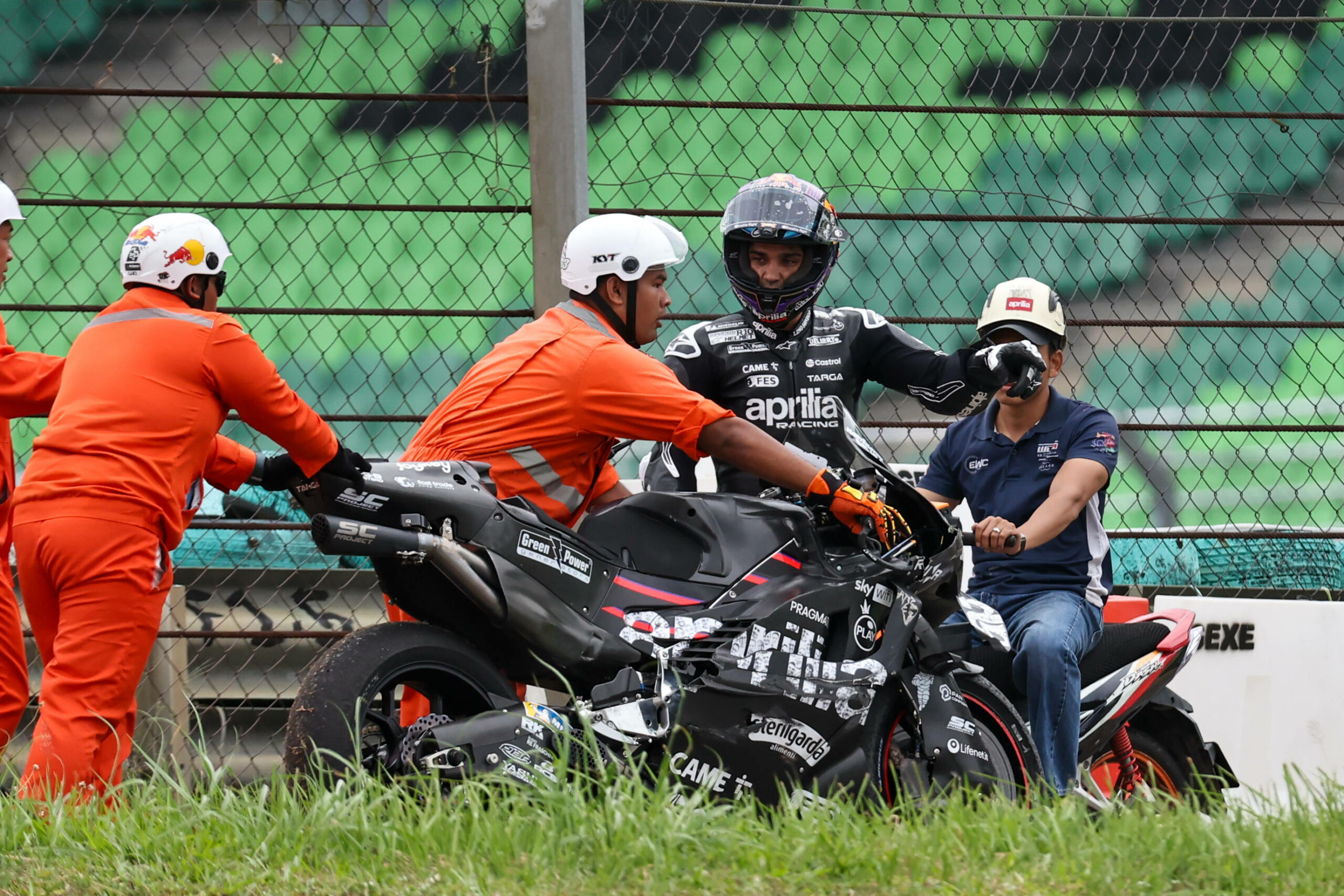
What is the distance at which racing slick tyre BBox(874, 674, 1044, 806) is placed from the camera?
355cm

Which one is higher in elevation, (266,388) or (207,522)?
(266,388)

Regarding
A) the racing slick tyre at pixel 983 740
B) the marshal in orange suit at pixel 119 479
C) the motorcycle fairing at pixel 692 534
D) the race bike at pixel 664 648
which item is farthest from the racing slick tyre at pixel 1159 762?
the marshal in orange suit at pixel 119 479

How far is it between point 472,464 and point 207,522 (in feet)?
6.33

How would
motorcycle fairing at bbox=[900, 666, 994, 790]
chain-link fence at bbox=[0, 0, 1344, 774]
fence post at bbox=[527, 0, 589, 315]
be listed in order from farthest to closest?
chain-link fence at bbox=[0, 0, 1344, 774], fence post at bbox=[527, 0, 589, 315], motorcycle fairing at bbox=[900, 666, 994, 790]

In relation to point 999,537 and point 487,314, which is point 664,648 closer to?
point 999,537

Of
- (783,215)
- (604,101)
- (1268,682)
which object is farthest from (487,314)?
(1268,682)

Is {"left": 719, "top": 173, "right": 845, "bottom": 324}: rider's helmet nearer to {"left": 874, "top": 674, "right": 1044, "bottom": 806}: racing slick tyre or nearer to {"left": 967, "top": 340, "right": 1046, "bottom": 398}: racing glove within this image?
{"left": 967, "top": 340, "right": 1046, "bottom": 398}: racing glove

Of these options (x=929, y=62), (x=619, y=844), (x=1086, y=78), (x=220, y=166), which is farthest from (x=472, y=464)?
(x=1086, y=78)

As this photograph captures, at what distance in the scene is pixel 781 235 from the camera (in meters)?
3.89

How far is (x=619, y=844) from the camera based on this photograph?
2410 mm

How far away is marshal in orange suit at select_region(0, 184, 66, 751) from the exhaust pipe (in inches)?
53.6

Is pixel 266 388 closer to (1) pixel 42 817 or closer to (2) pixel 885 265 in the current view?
(1) pixel 42 817

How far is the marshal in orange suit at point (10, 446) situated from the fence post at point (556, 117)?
56.4 inches

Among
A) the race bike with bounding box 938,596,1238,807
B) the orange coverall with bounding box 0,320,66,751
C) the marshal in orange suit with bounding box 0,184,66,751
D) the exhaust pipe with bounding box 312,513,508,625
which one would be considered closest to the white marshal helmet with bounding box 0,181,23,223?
the marshal in orange suit with bounding box 0,184,66,751
